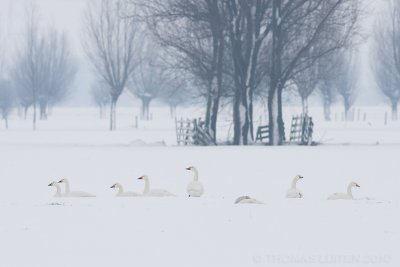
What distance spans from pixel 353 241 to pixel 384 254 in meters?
0.80

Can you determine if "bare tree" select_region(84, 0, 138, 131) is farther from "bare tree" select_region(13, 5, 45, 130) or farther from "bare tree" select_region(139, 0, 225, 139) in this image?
"bare tree" select_region(139, 0, 225, 139)

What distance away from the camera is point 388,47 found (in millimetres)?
84375

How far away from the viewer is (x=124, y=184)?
24484 mm

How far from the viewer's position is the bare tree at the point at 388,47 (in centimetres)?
7825

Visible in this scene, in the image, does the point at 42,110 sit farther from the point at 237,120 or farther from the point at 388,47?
the point at 237,120

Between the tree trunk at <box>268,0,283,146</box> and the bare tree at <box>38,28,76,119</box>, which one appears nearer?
the tree trunk at <box>268,0,283,146</box>

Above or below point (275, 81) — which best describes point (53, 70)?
above

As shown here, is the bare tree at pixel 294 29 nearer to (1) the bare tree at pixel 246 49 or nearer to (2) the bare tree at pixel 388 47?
(1) the bare tree at pixel 246 49

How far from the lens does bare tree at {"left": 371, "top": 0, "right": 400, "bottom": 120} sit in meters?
78.2

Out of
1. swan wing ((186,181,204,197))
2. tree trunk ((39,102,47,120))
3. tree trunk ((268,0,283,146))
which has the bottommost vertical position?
tree trunk ((39,102,47,120))

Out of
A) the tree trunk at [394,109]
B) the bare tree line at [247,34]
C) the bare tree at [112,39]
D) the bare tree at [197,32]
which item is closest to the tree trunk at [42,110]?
the bare tree at [112,39]

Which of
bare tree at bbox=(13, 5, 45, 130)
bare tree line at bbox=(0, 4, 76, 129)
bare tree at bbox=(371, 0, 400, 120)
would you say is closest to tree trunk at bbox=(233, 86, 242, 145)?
bare tree at bbox=(13, 5, 45, 130)

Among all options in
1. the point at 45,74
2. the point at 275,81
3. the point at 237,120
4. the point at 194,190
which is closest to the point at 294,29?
the point at 275,81

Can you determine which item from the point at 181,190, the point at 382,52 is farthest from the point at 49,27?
the point at 181,190
